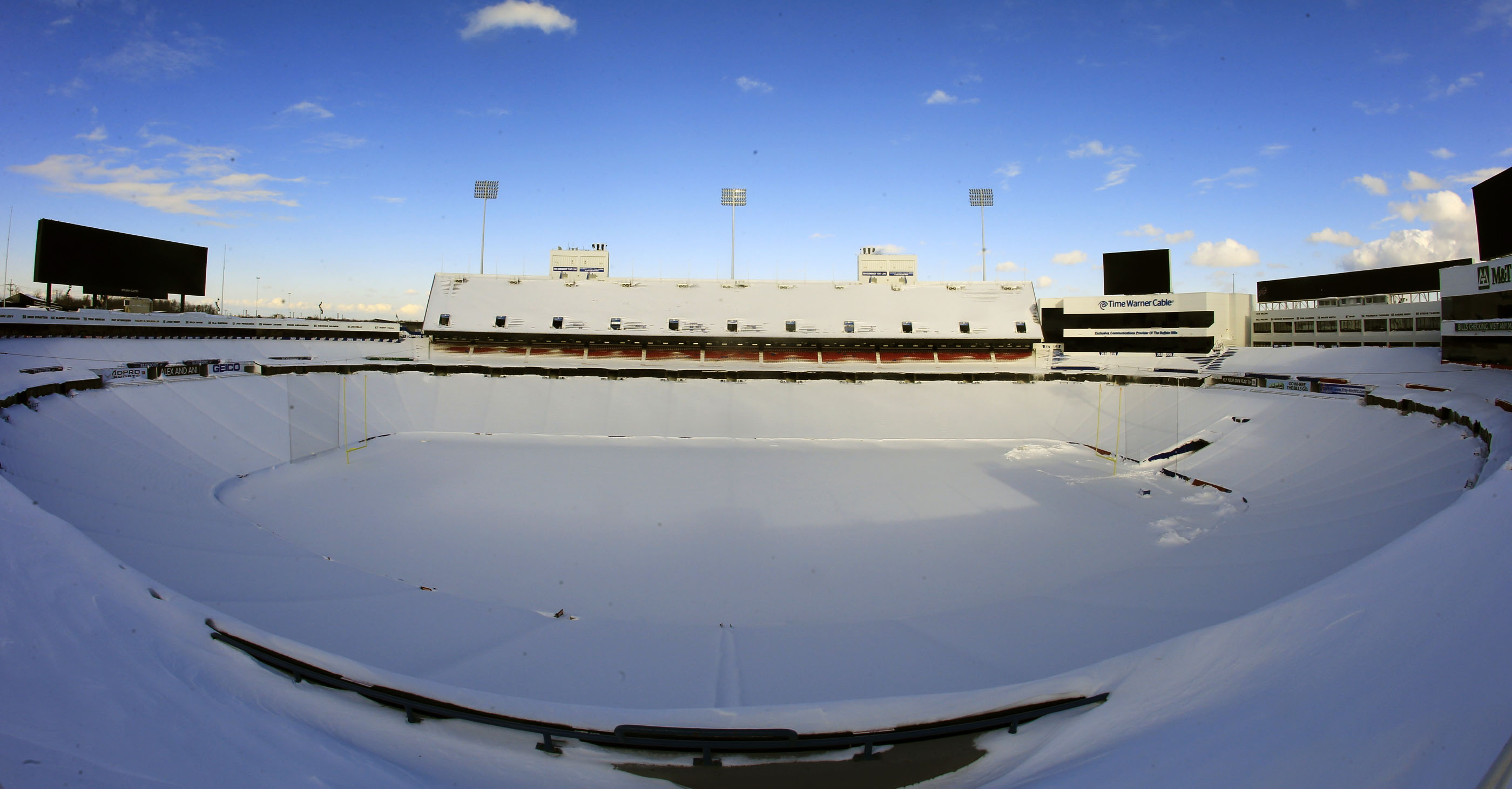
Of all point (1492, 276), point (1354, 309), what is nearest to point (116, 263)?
point (1492, 276)

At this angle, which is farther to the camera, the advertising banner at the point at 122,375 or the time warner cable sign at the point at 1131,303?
the time warner cable sign at the point at 1131,303

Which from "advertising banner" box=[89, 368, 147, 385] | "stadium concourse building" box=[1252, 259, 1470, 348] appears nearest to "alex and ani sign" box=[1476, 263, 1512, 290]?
"stadium concourse building" box=[1252, 259, 1470, 348]

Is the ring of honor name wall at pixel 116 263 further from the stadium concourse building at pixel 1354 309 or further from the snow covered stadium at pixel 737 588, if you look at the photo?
the stadium concourse building at pixel 1354 309

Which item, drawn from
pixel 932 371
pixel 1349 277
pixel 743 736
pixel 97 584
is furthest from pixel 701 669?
pixel 1349 277

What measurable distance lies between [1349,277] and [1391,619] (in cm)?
4325

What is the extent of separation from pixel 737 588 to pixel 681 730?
12.1ft

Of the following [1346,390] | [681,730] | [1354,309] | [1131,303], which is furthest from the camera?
[1354,309]

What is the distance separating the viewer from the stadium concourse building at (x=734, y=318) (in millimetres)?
24328

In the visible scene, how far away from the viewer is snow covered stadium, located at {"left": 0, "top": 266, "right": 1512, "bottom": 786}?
9.12ft

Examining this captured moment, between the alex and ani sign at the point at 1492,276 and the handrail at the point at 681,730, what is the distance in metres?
20.1

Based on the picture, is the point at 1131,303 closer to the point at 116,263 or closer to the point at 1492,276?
the point at 1492,276

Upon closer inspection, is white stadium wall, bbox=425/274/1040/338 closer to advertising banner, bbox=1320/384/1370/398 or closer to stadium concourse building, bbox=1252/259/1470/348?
advertising banner, bbox=1320/384/1370/398

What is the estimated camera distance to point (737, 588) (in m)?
7.04

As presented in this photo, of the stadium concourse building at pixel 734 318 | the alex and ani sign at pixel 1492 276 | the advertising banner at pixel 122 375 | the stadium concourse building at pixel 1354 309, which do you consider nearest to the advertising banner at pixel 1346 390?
the alex and ani sign at pixel 1492 276
